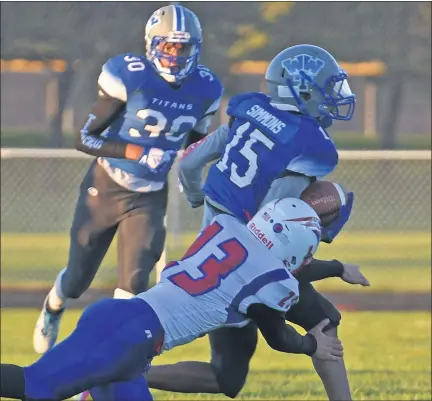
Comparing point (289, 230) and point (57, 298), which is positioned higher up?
point (289, 230)

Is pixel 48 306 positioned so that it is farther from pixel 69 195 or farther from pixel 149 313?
pixel 69 195

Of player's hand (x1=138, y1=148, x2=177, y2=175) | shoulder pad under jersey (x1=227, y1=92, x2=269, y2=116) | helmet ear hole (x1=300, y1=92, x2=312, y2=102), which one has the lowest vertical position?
player's hand (x1=138, y1=148, x2=177, y2=175)

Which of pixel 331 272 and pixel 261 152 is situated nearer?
pixel 261 152

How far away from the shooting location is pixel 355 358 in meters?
9.13

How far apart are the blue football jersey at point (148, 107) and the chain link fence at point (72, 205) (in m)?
5.68

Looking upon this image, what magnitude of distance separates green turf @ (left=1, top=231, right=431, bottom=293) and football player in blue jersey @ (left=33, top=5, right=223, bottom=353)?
5.56m

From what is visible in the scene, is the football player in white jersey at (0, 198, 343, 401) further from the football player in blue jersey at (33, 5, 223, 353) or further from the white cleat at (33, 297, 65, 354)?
the white cleat at (33, 297, 65, 354)

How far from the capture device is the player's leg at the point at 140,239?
6.97m

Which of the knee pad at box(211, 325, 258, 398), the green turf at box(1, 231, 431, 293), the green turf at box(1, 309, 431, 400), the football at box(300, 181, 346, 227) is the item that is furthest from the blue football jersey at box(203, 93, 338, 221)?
the green turf at box(1, 231, 431, 293)

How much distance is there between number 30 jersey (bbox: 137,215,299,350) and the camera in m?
4.93

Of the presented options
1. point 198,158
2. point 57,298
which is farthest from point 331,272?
point 57,298

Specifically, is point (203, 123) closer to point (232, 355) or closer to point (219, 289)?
point (232, 355)

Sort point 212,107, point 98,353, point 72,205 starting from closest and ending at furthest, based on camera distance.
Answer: point 98,353 → point 212,107 → point 72,205

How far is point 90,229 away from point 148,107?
73 centimetres
